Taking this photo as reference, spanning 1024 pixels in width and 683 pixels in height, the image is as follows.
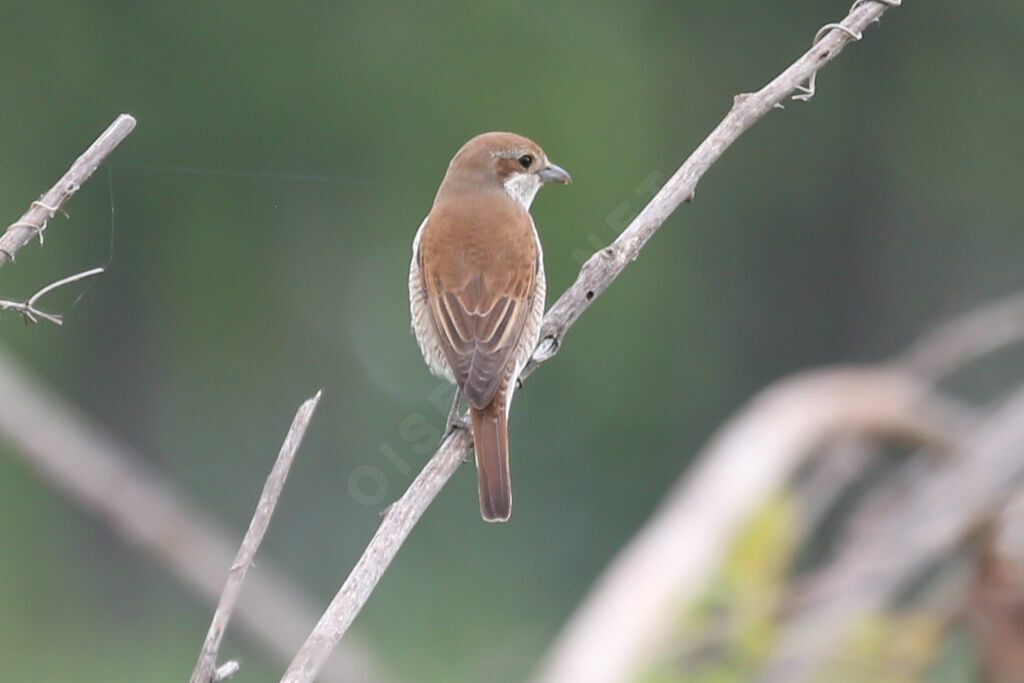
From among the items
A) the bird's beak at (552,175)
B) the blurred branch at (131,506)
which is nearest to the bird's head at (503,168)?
the bird's beak at (552,175)

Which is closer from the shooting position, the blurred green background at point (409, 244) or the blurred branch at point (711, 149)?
the blurred branch at point (711, 149)

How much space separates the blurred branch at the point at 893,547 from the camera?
3.57 metres

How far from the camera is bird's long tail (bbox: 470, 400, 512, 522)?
352 cm

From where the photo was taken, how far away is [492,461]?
11.6ft

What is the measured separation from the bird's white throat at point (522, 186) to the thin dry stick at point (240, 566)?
73.9 inches

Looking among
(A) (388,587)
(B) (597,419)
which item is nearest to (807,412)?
(A) (388,587)

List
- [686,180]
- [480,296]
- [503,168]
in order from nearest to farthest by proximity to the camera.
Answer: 1. [686,180]
2. [480,296]
3. [503,168]

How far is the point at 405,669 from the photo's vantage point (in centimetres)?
1038

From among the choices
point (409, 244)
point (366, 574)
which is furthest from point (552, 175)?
point (409, 244)

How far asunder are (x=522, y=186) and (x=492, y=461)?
38.3 inches

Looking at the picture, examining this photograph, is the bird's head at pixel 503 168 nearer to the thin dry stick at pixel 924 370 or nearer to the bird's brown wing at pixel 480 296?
the bird's brown wing at pixel 480 296

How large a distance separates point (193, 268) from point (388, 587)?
3990mm

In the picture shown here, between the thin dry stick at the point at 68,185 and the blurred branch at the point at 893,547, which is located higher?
the blurred branch at the point at 893,547

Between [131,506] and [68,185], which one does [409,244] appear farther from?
[68,185]
